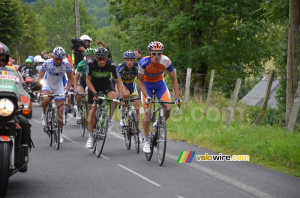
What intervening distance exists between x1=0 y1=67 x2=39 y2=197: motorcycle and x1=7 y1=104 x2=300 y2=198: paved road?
1.83 feet

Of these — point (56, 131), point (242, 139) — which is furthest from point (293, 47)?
point (56, 131)

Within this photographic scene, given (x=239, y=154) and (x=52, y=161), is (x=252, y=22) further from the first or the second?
(x=52, y=161)

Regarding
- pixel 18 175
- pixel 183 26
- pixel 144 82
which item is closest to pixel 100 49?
pixel 144 82

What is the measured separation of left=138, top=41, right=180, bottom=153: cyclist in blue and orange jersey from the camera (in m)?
9.91

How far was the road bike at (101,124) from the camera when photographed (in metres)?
10.3

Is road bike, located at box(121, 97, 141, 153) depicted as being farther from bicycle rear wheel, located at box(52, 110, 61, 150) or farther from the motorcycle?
the motorcycle

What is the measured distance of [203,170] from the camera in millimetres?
9062

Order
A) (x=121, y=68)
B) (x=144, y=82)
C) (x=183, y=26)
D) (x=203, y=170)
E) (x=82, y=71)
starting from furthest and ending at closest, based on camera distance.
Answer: (x=183, y=26) → (x=82, y=71) → (x=121, y=68) → (x=144, y=82) → (x=203, y=170)

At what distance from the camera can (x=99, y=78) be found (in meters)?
11.2

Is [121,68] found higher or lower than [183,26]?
lower

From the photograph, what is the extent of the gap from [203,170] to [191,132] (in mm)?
4432

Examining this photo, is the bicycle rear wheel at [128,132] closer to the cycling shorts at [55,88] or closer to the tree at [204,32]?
the cycling shorts at [55,88]

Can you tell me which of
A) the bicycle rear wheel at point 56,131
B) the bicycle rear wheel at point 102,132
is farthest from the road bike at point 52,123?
the bicycle rear wheel at point 102,132

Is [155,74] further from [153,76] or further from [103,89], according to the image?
[103,89]
